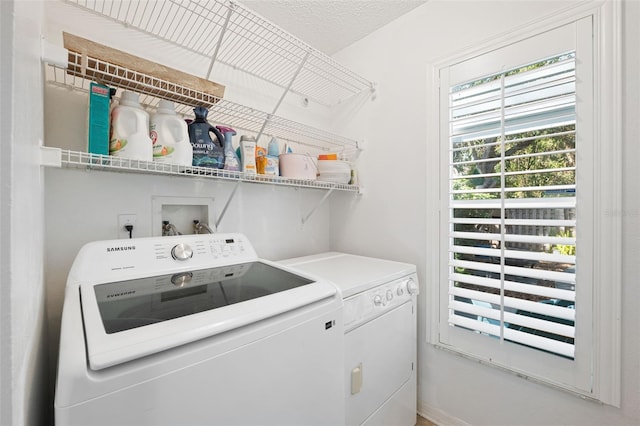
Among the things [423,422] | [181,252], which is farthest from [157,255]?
[423,422]

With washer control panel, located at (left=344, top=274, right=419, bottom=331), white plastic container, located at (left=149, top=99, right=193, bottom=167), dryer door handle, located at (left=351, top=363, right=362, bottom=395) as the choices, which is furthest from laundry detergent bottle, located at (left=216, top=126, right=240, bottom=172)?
dryer door handle, located at (left=351, top=363, right=362, bottom=395)

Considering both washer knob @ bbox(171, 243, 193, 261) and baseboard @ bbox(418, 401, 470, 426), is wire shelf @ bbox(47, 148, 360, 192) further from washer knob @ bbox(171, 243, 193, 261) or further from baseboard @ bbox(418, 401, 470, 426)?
baseboard @ bbox(418, 401, 470, 426)

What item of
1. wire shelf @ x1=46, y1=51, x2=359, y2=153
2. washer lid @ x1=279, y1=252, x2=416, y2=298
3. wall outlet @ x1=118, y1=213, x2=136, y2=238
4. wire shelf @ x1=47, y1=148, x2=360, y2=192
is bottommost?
washer lid @ x1=279, y1=252, x2=416, y2=298

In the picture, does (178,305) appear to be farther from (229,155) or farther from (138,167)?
(229,155)

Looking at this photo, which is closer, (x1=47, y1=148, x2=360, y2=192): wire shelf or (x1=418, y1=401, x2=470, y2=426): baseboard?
(x1=47, y1=148, x2=360, y2=192): wire shelf

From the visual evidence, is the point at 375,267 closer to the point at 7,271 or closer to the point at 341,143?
the point at 341,143

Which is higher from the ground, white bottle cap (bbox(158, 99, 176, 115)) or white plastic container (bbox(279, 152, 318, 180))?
white bottle cap (bbox(158, 99, 176, 115))

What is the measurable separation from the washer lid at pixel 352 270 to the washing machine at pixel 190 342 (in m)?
0.24

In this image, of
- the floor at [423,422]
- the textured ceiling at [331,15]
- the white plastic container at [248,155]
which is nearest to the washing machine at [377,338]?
the floor at [423,422]

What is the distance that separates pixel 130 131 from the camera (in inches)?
43.0

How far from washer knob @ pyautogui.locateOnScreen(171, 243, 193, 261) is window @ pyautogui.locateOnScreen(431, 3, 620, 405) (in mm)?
1423

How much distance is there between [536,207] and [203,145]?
5.39 feet

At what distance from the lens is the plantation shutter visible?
4.11 feet

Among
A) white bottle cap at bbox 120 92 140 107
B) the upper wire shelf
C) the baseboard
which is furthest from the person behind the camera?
the baseboard
